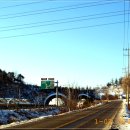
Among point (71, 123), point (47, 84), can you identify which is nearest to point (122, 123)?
point (71, 123)

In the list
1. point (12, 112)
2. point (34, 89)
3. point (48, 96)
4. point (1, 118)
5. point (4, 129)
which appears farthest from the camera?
point (34, 89)

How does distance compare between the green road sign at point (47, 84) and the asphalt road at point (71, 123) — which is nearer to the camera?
the asphalt road at point (71, 123)

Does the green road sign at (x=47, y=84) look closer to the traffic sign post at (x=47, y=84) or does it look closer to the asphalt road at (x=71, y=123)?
the traffic sign post at (x=47, y=84)

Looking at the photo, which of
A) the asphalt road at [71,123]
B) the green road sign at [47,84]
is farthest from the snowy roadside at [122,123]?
the green road sign at [47,84]

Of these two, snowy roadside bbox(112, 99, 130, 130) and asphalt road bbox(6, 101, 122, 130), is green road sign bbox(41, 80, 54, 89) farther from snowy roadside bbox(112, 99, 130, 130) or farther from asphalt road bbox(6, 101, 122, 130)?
snowy roadside bbox(112, 99, 130, 130)

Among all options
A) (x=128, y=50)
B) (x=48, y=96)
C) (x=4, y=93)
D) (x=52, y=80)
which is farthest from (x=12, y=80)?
(x=52, y=80)

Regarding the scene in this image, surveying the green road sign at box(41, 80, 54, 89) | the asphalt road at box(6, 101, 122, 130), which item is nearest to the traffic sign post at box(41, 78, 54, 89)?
the green road sign at box(41, 80, 54, 89)

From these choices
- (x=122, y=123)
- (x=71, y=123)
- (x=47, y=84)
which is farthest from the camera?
(x=47, y=84)

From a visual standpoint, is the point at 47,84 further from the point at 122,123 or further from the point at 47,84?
the point at 122,123

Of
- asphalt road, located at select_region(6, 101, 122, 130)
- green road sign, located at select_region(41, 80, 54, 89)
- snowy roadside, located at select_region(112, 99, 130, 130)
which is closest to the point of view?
asphalt road, located at select_region(6, 101, 122, 130)

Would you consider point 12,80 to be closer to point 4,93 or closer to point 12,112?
point 4,93

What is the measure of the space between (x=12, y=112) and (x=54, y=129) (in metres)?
19.9

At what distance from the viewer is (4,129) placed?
74.1ft

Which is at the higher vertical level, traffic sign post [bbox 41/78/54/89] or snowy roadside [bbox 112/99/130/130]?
traffic sign post [bbox 41/78/54/89]
